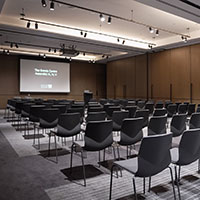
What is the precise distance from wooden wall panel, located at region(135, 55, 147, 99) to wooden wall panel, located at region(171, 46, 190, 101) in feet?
7.66

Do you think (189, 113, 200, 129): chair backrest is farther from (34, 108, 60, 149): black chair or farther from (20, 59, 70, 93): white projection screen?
(20, 59, 70, 93): white projection screen

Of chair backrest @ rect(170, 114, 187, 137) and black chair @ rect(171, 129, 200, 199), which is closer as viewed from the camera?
black chair @ rect(171, 129, 200, 199)

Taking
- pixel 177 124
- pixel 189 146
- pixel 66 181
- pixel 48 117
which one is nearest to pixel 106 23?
pixel 48 117

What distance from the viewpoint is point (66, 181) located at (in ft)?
9.94

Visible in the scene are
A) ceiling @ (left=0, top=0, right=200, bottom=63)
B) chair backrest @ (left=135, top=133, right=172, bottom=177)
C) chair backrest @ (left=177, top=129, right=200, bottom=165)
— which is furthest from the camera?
ceiling @ (left=0, top=0, right=200, bottom=63)

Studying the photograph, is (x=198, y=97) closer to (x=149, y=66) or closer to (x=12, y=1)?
(x=149, y=66)

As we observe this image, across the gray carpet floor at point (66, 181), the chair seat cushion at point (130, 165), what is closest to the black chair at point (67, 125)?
the gray carpet floor at point (66, 181)

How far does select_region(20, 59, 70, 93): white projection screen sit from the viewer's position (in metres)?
15.3

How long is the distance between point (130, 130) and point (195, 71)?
9.99 m

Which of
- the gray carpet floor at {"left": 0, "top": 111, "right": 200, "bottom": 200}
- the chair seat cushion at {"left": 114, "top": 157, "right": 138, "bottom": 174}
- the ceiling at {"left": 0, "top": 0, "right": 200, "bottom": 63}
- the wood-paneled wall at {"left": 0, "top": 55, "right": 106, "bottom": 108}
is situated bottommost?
the gray carpet floor at {"left": 0, "top": 111, "right": 200, "bottom": 200}

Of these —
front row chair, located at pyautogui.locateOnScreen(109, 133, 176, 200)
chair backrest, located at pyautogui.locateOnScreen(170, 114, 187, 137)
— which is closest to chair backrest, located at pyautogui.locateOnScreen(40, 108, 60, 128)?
chair backrest, located at pyautogui.locateOnScreen(170, 114, 187, 137)

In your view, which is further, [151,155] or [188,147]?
[188,147]

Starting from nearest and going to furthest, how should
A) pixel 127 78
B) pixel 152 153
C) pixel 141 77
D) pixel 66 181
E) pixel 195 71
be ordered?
pixel 152 153, pixel 66 181, pixel 195 71, pixel 141 77, pixel 127 78

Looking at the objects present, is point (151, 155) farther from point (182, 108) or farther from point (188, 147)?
point (182, 108)
